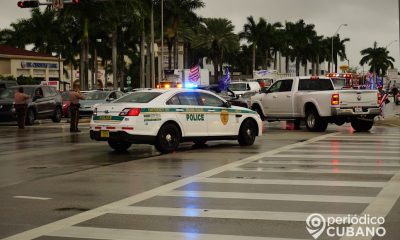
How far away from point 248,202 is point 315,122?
13.5 metres

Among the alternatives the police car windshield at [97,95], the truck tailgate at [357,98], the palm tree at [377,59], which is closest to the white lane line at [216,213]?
the truck tailgate at [357,98]

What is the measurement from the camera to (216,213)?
25.3 feet

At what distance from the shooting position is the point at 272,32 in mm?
88438

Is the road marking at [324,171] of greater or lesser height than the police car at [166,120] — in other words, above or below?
below

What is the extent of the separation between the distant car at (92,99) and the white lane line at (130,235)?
22926 millimetres

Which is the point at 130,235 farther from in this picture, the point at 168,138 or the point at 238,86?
the point at 238,86

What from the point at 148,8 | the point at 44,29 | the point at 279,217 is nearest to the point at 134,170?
the point at 279,217

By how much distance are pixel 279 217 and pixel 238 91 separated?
1301 inches

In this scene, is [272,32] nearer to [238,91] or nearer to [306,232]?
[238,91]

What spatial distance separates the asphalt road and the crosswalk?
0.04ft

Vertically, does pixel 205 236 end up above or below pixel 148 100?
below

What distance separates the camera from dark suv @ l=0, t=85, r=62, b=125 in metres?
26.2

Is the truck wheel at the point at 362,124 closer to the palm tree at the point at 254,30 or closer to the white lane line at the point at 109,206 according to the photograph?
the white lane line at the point at 109,206

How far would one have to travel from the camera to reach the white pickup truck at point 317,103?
20.9 metres
